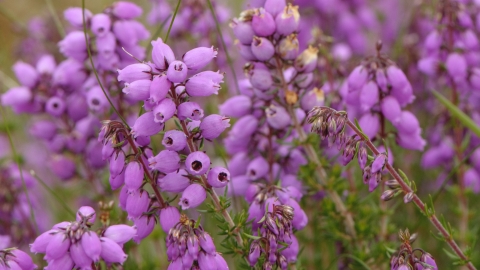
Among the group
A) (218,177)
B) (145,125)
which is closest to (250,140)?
(218,177)

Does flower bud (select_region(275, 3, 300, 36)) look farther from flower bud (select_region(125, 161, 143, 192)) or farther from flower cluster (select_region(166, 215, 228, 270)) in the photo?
flower cluster (select_region(166, 215, 228, 270))

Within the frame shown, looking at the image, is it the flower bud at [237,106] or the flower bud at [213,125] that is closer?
the flower bud at [213,125]

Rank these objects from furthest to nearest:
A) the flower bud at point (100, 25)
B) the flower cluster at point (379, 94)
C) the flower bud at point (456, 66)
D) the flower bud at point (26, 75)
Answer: the flower bud at point (26, 75) → the flower bud at point (456, 66) → the flower bud at point (100, 25) → the flower cluster at point (379, 94)

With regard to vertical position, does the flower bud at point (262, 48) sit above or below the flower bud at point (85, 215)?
above

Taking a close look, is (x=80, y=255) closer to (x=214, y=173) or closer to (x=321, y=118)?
(x=214, y=173)

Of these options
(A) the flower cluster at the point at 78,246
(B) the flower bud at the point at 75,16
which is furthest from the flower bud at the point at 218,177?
(B) the flower bud at the point at 75,16

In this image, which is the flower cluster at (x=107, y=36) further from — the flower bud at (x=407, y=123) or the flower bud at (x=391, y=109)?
the flower bud at (x=407, y=123)

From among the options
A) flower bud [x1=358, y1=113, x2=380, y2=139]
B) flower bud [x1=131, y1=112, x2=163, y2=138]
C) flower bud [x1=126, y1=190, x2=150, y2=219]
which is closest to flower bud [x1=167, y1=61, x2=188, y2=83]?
flower bud [x1=131, y1=112, x2=163, y2=138]
